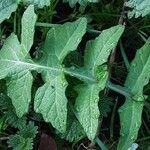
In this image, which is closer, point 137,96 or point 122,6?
point 137,96

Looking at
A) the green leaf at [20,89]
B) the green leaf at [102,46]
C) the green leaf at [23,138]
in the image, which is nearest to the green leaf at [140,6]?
the green leaf at [102,46]

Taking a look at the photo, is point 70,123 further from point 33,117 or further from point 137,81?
point 137,81

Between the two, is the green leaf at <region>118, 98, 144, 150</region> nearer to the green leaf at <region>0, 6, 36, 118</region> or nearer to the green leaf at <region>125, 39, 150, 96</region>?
the green leaf at <region>125, 39, 150, 96</region>

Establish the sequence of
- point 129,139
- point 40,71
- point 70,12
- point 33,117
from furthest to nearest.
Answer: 1. point 70,12
2. point 33,117
3. point 40,71
4. point 129,139

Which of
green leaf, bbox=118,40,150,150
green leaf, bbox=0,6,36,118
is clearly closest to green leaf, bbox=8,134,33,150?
green leaf, bbox=0,6,36,118

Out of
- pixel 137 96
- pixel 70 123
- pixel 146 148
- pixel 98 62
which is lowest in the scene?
pixel 146 148

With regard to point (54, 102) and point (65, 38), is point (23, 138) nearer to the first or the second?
point (54, 102)

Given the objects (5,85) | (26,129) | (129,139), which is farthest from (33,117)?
(129,139)

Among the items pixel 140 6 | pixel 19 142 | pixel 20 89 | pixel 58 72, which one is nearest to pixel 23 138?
pixel 19 142
